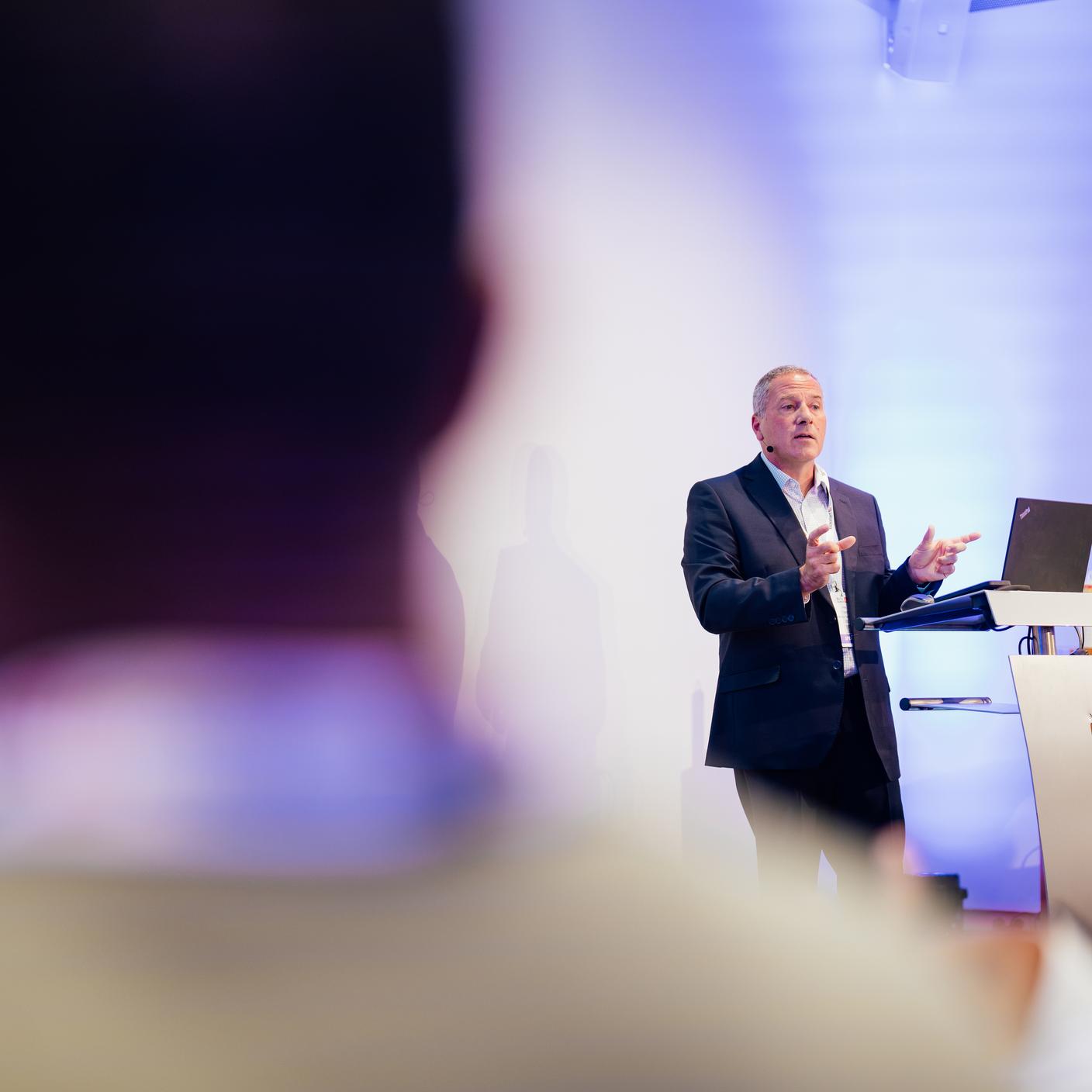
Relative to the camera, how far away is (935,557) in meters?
2.13

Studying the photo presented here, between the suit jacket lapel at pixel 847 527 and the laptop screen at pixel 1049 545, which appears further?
the suit jacket lapel at pixel 847 527

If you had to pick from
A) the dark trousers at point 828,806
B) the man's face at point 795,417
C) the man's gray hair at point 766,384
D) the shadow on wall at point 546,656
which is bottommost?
the dark trousers at point 828,806

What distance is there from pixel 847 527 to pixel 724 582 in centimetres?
43

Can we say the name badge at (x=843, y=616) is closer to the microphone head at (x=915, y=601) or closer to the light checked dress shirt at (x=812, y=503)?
the light checked dress shirt at (x=812, y=503)

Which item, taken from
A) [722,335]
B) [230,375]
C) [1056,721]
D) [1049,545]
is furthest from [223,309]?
[1056,721]

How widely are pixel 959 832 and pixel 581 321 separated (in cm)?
213

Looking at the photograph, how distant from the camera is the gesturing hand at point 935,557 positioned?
83.2 inches

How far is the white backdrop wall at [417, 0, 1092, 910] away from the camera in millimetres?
3227

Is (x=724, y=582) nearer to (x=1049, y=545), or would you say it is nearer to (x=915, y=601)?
(x=915, y=601)

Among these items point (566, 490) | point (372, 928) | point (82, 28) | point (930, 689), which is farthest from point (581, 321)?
point (372, 928)

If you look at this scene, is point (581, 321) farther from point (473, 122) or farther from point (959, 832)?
point (959, 832)

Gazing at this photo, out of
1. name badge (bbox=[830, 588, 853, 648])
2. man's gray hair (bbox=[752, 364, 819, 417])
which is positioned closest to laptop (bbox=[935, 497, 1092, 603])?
name badge (bbox=[830, 588, 853, 648])

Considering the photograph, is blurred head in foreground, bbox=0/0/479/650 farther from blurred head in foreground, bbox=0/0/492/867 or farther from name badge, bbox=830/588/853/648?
name badge, bbox=830/588/853/648

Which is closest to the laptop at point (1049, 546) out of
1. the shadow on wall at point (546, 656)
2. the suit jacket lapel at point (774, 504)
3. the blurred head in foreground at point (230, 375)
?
the suit jacket lapel at point (774, 504)
